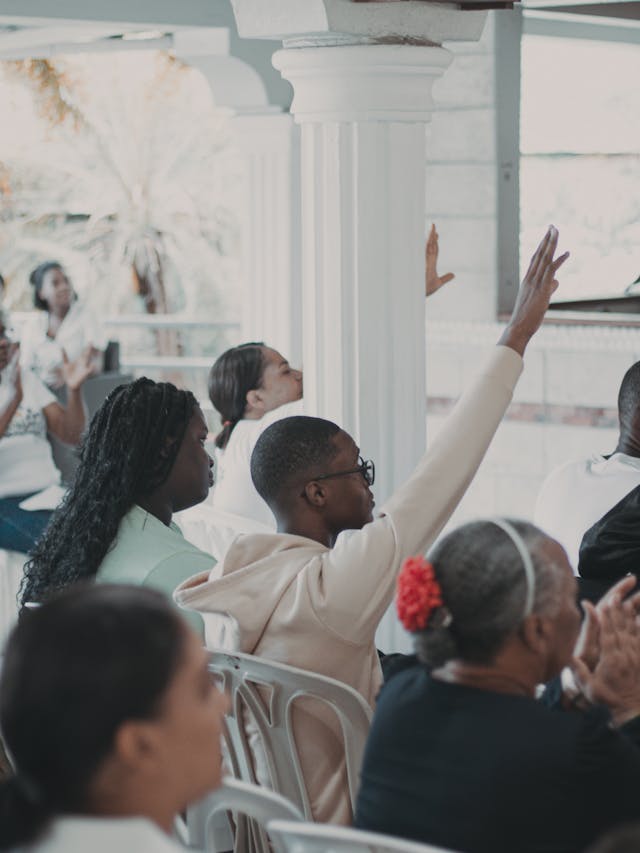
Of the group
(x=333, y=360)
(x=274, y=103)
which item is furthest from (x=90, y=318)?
(x=333, y=360)

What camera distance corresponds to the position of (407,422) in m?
3.38

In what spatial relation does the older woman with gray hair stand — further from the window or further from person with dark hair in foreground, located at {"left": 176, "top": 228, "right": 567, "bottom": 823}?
the window

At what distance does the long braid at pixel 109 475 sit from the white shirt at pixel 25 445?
235cm

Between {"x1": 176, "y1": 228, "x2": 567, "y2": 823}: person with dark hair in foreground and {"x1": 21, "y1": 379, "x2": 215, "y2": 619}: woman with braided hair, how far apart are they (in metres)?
0.18

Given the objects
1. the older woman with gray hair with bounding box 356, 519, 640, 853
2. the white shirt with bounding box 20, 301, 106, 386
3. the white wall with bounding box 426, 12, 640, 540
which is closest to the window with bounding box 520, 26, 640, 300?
the white wall with bounding box 426, 12, 640, 540

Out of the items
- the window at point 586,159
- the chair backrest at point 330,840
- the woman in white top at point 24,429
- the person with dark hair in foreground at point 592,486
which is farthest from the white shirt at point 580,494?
the window at point 586,159

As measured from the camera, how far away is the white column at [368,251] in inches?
127

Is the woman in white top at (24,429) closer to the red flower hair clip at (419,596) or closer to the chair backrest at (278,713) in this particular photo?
the chair backrest at (278,713)

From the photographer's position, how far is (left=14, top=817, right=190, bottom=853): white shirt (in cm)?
136

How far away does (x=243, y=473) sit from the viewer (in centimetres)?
407

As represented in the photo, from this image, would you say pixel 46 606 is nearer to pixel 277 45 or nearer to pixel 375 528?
pixel 375 528

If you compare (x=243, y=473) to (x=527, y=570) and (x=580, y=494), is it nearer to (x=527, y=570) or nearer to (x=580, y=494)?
(x=580, y=494)

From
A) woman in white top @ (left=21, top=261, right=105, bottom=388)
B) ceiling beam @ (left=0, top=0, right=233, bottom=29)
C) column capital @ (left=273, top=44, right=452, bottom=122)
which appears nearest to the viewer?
column capital @ (left=273, top=44, right=452, bottom=122)

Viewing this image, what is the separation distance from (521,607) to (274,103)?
5.35 meters
